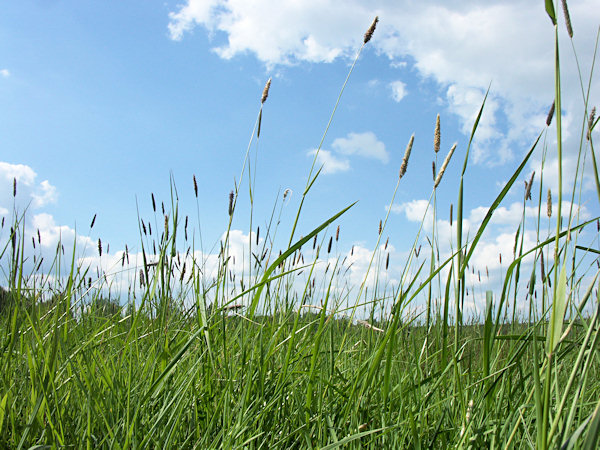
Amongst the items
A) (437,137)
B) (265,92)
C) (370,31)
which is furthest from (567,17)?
(265,92)

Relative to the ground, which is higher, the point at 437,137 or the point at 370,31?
the point at 370,31

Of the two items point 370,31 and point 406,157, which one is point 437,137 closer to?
point 406,157

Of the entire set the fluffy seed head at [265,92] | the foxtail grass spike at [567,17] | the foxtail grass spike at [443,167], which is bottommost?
the foxtail grass spike at [443,167]

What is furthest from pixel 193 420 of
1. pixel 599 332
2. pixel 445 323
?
pixel 599 332

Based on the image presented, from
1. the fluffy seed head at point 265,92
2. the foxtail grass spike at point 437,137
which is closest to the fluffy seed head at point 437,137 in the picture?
the foxtail grass spike at point 437,137

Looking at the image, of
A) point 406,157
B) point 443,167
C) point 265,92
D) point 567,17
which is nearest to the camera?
point 567,17

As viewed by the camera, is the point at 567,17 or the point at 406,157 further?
the point at 406,157

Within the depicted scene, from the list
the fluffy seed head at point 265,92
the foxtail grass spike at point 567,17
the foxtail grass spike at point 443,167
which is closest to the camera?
the foxtail grass spike at point 567,17

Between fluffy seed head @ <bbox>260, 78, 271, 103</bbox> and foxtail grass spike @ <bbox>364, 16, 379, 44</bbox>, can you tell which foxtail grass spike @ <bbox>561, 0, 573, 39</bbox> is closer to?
foxtail grass spike @ <bbox>364, 16, 379, 44</bbox>

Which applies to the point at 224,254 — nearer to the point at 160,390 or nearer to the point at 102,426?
the point at 160,390

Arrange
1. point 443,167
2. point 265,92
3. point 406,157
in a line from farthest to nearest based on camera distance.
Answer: point 265,92 < point 406,157 < point 443,167

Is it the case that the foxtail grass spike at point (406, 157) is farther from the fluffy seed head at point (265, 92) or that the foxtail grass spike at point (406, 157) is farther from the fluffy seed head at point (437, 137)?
the fluffy seed head at point (265, 92)

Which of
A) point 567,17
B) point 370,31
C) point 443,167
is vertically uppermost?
point 370,31

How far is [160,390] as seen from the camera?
4.56ft
